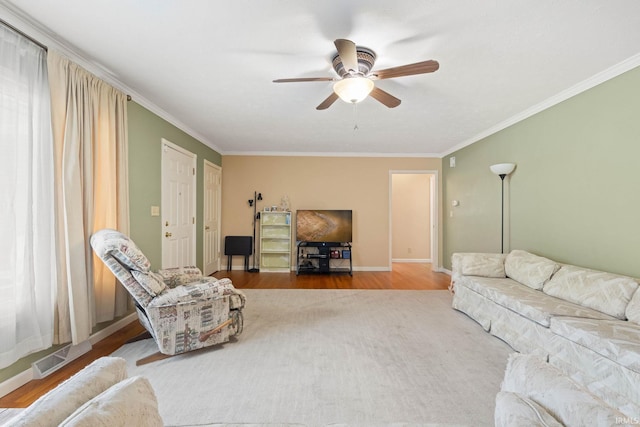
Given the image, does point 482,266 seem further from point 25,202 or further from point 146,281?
point 25,202

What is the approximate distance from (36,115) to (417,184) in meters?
6.82

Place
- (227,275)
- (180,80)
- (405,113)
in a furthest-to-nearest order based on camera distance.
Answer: (227,275) < (405,113) < (180,80)

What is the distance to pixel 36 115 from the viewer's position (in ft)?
6.38

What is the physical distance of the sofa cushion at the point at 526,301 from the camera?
2100 millimetres

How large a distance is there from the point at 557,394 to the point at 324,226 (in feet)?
15.7

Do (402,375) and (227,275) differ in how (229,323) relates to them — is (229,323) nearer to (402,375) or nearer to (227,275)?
(402,375)

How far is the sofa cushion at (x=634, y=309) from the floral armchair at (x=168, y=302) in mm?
3119

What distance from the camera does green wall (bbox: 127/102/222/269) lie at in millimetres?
2969

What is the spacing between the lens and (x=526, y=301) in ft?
7.70

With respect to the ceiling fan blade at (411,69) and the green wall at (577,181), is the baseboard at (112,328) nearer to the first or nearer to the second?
the ceiling fan blade at (411,69)

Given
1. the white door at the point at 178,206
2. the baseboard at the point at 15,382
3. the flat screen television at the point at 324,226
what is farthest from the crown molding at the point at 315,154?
the baseboard at the point at 15,382

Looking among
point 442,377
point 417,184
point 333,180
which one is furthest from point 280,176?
point 442,377

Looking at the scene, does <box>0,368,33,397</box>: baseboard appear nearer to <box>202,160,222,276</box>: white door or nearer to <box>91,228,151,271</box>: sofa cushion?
<box>91,228,151,271</box>: sofa cushion

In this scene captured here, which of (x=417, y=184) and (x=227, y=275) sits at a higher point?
(x=417, y=184)
